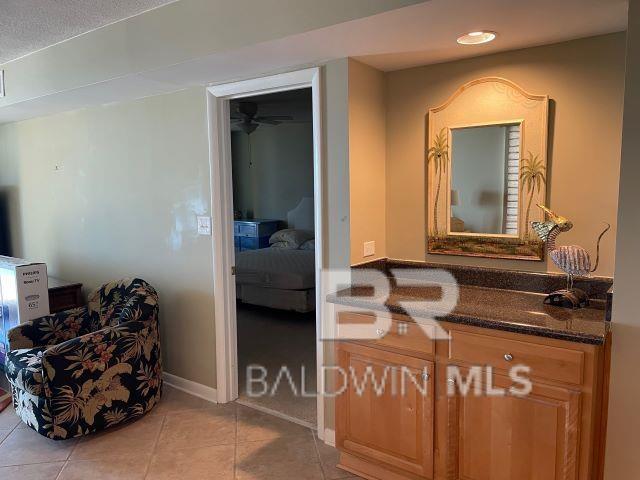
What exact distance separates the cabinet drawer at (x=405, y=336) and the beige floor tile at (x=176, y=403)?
5.19 ft

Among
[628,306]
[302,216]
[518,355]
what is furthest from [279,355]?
[302,216]

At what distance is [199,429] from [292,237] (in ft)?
12.6

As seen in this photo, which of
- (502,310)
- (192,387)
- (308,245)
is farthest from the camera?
(308,245)

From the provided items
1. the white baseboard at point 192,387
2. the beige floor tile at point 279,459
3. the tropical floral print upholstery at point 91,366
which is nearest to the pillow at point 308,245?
the white baseboard at point 192,387

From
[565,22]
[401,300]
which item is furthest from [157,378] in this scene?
[565,22]

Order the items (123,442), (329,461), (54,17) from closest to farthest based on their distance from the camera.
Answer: (329,461) < (54,17) < (123,442)

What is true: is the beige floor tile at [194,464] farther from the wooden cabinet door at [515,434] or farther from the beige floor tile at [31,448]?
the wooden cabinet door at [515,434]

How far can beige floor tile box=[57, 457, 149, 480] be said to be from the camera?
2.49 meters

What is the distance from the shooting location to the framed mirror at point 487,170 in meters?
2.34

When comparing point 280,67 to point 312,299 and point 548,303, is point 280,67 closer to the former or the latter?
point 548,303

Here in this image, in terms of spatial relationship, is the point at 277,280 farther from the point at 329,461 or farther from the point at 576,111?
the point at 576,111

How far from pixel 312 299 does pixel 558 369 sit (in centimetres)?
342

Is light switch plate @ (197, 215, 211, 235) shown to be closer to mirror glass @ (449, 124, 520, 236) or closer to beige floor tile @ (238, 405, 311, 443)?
beige floor tile @ (238, 405, 311, 443)

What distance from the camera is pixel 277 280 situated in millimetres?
5074
